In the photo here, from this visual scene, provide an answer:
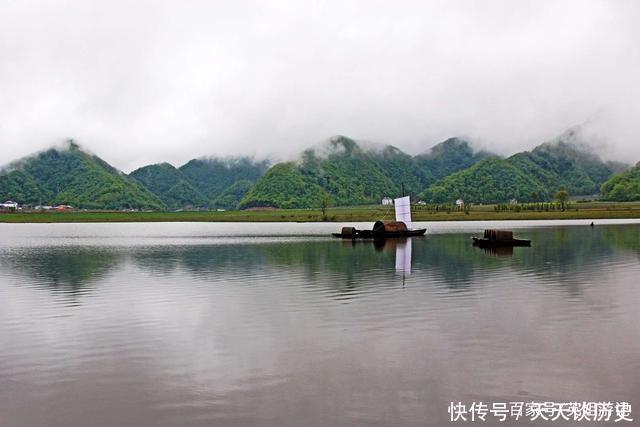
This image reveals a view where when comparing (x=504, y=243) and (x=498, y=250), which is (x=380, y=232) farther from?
(x=498, y=250)

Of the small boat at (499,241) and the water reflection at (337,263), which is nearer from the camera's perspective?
the water reflection at (337,263)

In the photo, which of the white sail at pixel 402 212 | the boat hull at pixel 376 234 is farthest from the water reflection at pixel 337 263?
the white sail at pixel 402 212

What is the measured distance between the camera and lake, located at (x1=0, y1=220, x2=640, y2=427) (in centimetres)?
1673

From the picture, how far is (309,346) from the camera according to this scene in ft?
77.9

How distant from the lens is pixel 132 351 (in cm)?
2352

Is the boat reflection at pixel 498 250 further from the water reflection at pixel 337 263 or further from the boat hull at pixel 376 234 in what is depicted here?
the boat hull at pixel 376 234

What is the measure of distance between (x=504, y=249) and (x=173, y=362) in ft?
212

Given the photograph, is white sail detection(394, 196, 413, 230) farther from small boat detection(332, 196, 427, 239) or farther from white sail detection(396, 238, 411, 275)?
white sail detection(396, 238, 411, 275)

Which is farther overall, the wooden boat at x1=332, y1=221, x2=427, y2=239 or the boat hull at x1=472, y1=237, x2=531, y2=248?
the wooden boat at x1=332, y1=221, x2=427, y2=239

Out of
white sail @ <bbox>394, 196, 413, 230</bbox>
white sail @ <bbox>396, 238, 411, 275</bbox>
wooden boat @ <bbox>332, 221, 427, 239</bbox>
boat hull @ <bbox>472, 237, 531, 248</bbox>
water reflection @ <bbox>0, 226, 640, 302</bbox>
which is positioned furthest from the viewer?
white sail @ <bbox>394, 196, 413, 230</bbox>

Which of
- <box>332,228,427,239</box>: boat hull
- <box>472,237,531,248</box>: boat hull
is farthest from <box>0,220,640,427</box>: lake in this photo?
<box>332,228,427,239</box>: boat hull

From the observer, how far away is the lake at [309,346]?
16734 mm

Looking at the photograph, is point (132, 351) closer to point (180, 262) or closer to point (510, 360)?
point (510, 360)

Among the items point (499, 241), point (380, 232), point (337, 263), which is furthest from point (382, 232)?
point (337, 263)
